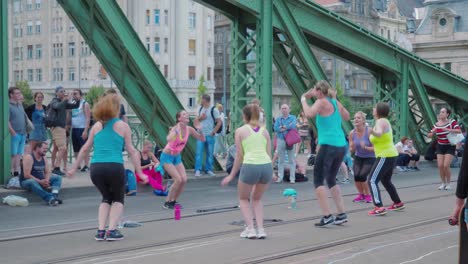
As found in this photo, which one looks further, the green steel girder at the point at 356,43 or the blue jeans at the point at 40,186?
the green steel girder at the point at 356,43

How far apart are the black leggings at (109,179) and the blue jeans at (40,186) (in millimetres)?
3856

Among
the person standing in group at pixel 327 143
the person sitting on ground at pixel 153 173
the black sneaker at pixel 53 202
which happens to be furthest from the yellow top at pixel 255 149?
the person sitting on ground at pixel 153 173

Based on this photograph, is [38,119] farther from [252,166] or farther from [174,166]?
[252,166]

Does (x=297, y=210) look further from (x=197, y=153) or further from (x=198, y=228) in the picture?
(x=197, y=153)

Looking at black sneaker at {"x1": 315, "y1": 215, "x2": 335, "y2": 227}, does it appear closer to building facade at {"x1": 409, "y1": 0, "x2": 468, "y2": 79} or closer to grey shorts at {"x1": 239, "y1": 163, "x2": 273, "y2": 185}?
grey shorts at {"x1": 239, "y1": 163, "x2": 273, "y2": 185}

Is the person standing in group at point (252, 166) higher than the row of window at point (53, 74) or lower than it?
lower

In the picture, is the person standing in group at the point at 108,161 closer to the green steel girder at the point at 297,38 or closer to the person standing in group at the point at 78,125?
the person standing in group at the point at 78,125

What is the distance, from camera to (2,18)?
45.4ft

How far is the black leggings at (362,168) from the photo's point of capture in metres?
13.7

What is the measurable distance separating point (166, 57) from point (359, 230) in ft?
233

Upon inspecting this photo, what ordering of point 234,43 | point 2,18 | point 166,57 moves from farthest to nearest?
point 166,57 → point 234,43 → point 2,18

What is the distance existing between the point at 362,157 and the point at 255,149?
4.58 meters

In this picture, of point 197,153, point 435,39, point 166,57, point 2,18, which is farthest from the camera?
point 166,57

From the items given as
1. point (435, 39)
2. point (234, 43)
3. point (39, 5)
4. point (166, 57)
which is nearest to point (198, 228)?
point (234, 43)
